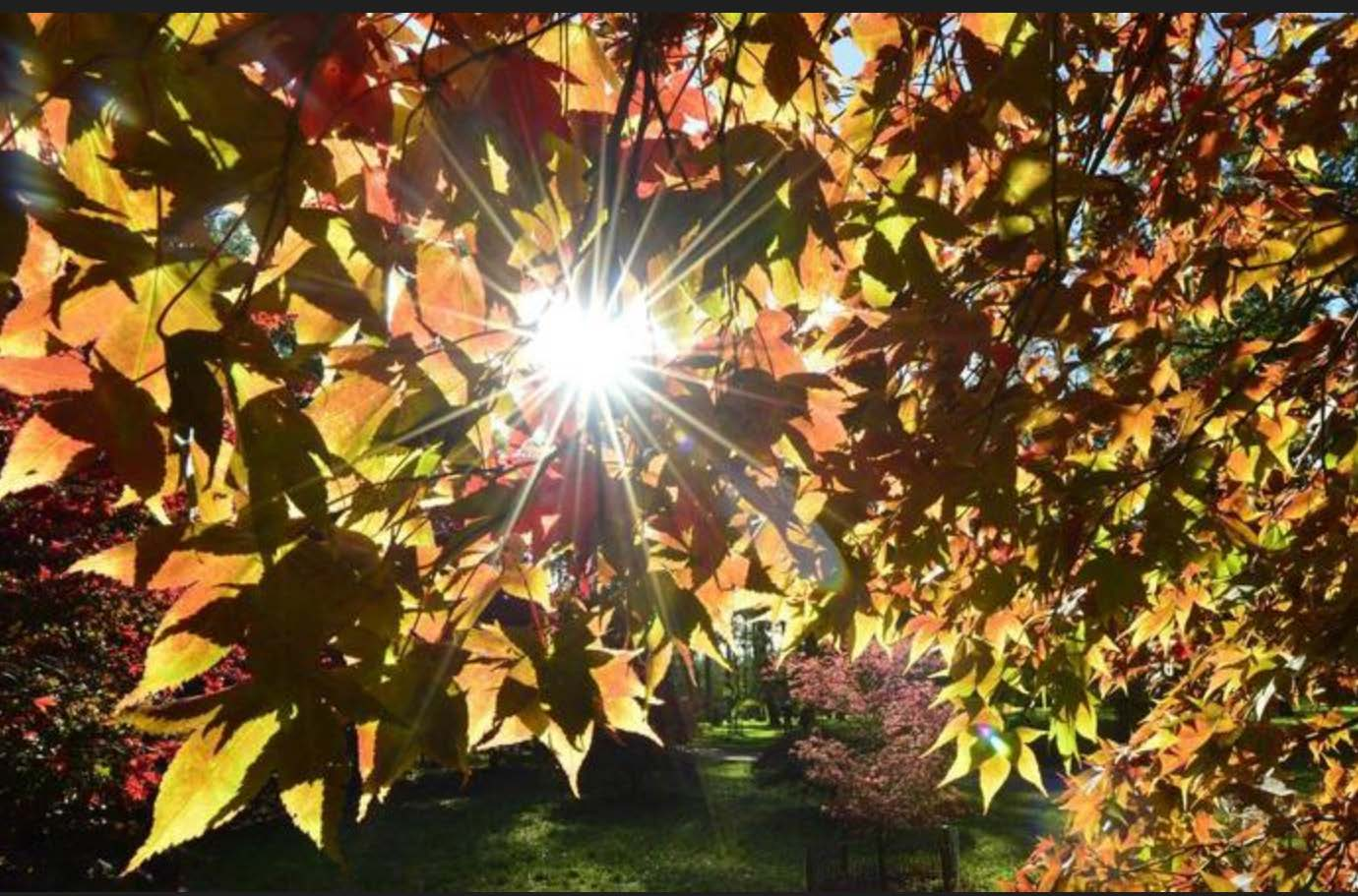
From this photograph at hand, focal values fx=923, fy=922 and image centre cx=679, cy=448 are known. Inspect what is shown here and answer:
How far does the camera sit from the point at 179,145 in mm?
875

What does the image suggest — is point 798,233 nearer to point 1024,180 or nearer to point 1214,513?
point 1024,180

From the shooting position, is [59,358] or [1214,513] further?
[1214,513]

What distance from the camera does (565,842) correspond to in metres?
11.7

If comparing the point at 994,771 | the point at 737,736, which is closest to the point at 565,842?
the point at 994,771

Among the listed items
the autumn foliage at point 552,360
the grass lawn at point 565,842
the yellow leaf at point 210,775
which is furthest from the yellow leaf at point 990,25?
the grass lawn at point 565,842

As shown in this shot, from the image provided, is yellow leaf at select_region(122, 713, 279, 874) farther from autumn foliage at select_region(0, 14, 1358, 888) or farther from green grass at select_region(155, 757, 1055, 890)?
green grass at select_region(155, 757, 1055, 890)

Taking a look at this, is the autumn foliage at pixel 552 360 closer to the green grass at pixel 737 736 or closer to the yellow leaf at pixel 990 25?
the yellow leaf at pixel 990 25

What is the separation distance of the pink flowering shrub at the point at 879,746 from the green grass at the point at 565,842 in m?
0.83

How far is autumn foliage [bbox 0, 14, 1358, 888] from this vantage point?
89cm

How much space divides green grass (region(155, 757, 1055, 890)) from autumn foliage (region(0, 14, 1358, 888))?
870cm

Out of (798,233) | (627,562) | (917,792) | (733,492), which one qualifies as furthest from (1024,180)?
(917,792)

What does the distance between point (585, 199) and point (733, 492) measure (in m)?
0.46

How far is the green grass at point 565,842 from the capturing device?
10.2 m

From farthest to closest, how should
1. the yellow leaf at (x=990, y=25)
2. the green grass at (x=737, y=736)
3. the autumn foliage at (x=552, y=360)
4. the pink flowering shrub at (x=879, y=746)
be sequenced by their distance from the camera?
the green grass at (x=737, y=736)
the pink flowering shrub at (x=879, y=746)
the yellow leaf at (x=990, y=25)
the autumn foliage at (x=552, y=360)
